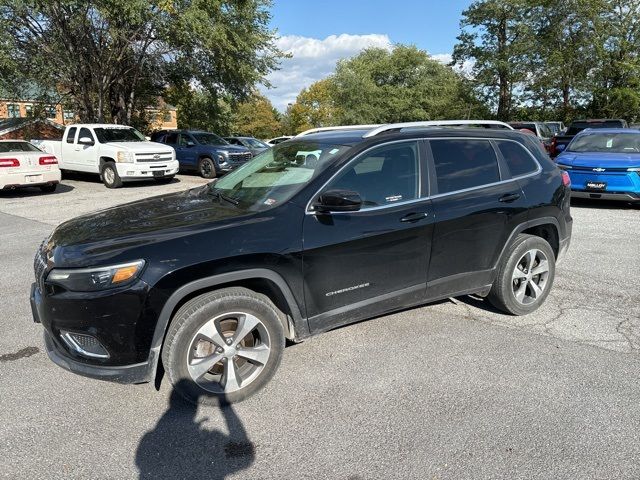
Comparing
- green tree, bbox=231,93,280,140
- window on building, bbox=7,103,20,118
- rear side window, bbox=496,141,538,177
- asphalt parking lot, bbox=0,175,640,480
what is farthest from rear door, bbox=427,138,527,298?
green tree, bbox=231,93,280,140

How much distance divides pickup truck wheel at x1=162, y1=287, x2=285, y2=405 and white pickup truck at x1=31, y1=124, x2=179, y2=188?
12215 millimetres

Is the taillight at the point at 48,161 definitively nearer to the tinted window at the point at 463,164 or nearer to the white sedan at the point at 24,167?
the white sedan at the point at 24,167

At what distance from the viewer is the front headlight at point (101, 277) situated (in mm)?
2746

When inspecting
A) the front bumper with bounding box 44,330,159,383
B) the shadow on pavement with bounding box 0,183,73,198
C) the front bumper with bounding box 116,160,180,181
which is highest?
the front bumper with bounding box 116,160,180,181

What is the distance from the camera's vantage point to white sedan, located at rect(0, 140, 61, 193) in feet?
40.0

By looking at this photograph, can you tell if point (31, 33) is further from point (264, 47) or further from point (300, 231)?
point (300, 231)

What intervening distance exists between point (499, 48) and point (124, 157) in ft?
95.7

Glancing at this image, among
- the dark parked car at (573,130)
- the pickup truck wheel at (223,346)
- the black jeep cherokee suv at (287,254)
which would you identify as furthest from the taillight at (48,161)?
the dark parked car at (573,130)

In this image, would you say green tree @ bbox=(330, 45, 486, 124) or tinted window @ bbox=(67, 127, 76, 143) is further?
green tree @ bbox=(330, 45, 486, 124)

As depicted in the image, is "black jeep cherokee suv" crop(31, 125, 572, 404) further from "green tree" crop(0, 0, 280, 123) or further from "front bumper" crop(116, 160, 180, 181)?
"green tree" crop(0, 0, 280, 123)

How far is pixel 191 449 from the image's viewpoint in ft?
8.85

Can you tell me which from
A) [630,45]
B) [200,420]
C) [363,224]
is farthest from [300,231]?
[630,45]

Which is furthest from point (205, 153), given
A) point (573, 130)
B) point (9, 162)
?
point (573, 130)

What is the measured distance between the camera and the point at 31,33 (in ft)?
65.4
